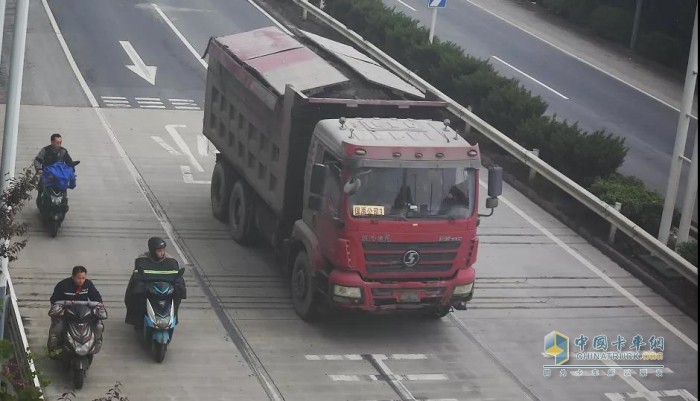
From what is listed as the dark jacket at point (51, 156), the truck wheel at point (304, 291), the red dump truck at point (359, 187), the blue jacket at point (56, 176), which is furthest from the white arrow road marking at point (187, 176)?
the truck wheel at point (304, 291)

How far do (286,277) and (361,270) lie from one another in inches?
104

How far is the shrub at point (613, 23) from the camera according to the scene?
38.7 meters

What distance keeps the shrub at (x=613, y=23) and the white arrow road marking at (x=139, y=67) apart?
1526 cm

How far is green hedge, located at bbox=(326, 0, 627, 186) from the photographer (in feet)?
76.4

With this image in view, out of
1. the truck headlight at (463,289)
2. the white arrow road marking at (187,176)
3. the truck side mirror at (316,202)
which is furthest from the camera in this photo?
the white arrow road marking at (187,176)

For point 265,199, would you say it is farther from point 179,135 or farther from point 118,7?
point 118,7

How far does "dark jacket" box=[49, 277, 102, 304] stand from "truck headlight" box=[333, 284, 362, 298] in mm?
3037

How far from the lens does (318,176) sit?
15.8 meters

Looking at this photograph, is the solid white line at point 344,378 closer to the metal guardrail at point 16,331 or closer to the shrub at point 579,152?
the metal guardrail at point 16,331

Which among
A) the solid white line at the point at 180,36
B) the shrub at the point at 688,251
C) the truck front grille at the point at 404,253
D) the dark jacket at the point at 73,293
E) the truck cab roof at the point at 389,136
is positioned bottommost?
the solid white line at the point at 180,36

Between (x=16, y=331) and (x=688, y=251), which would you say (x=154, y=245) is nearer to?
(x=16, y=331)

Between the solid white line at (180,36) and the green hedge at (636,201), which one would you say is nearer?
the green hedge at (636,201)

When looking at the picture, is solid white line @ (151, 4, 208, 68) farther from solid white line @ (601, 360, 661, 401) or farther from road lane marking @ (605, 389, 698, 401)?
road lane marking @ (605, 389, 698, 401)

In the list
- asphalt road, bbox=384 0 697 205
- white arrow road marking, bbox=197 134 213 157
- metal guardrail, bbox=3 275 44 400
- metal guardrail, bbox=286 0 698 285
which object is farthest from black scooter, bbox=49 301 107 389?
asphalt road, bbox=384 0 697 205
